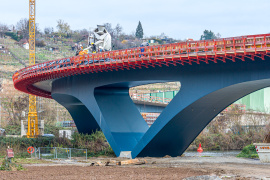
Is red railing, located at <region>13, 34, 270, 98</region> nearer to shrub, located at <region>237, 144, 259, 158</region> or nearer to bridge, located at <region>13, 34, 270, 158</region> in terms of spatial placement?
bridge, located at <region>13, 34, 270, 158</region>

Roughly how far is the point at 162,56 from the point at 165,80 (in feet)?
12.3

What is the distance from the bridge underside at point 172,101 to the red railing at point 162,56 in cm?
96

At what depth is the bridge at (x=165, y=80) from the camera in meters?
37.4

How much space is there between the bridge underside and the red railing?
0.96 metres

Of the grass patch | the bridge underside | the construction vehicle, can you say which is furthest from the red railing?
the grass patch

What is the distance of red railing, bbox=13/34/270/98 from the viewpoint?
35.6m

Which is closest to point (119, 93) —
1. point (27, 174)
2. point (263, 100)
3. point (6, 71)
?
point (27, 174)

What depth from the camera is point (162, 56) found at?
41.2 metres

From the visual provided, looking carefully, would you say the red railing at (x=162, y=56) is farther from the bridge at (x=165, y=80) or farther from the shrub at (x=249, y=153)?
the shrub at (x=249, y=153)

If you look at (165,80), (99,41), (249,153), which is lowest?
(249,153)

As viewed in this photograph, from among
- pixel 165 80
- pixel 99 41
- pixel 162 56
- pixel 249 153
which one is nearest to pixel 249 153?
pixel 249 153

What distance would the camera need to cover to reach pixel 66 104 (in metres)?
68.2

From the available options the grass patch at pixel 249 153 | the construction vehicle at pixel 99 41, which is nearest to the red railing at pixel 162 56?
the construction vehicle at pixel 99 41

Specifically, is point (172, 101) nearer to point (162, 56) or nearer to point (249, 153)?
point (162, 56)
